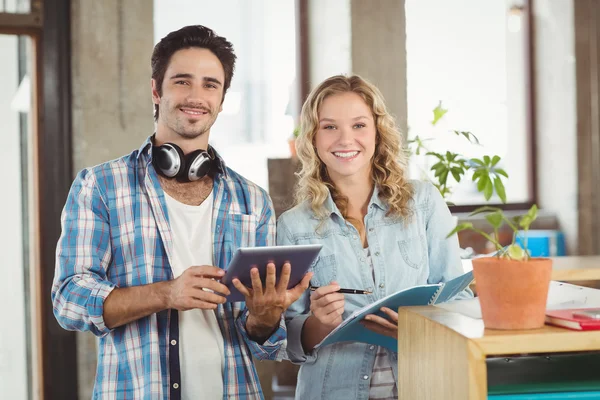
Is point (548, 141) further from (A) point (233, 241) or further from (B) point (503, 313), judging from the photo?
(B) point (503, 313)

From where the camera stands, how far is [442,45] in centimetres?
517

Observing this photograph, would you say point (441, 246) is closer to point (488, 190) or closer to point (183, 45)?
point (488, 190)

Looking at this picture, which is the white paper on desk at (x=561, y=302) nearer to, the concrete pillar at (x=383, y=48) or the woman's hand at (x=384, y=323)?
the woman's hand at (x=384, y=323)

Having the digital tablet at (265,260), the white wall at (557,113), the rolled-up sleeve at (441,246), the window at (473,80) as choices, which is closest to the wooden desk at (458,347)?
the digital tablet at (265,260)

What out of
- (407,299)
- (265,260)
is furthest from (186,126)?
(407,299)

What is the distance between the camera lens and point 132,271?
184cm

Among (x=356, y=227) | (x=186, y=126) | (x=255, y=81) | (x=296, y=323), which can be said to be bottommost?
(x=296, y=323)

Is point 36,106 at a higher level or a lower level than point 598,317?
higher

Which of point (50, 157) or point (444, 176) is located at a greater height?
point (50, 157)

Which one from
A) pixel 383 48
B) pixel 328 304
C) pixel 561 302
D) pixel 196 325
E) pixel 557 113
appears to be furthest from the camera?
pixel 557 113

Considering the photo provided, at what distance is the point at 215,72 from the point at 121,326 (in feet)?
2.49

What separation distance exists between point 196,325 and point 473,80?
3927mm

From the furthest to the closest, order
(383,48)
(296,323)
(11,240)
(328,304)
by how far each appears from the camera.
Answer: (383,48), (11,240), (296,323), (328,304)

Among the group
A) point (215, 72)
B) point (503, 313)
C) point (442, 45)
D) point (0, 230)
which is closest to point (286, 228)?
point (215, 72)
